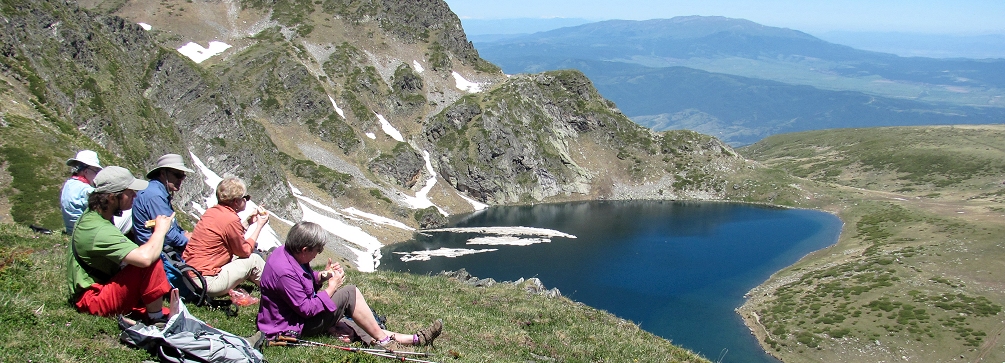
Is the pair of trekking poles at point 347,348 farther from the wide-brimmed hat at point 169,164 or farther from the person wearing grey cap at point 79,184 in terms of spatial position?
A: the person wearing grey cap at point 79,184

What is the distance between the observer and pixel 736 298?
79.8 metres

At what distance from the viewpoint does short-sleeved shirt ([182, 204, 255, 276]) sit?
13.0 m

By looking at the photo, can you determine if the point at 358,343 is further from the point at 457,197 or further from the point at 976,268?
the point at 457,197

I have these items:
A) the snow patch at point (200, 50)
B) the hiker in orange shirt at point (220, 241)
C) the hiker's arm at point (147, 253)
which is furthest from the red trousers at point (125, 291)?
the snow patch at point (200, 50)

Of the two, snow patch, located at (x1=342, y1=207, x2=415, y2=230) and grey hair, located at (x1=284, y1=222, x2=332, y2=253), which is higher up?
grey hair, located at (x1=284, y1=222, x2=332, y2=253)

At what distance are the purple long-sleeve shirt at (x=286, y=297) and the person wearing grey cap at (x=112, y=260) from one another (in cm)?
171

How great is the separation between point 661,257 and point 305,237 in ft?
323

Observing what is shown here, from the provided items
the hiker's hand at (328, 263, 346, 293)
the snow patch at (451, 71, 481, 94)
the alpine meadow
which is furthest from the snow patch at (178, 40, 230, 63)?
the hiker's hand at (328, 263, 346, 293)

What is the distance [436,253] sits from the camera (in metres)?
99.8

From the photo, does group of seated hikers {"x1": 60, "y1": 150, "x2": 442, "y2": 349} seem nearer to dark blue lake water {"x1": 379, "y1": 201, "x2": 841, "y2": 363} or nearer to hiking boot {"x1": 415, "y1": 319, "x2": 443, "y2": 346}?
hiking boot {"x1": 415, "y1": 319, "x2": 443, "y2": 346}

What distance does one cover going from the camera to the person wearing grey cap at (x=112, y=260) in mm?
8875

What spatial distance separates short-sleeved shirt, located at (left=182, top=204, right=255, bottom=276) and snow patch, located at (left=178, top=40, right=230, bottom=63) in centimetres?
13753

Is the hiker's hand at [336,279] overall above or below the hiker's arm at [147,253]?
below

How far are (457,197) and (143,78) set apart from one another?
7309cm
